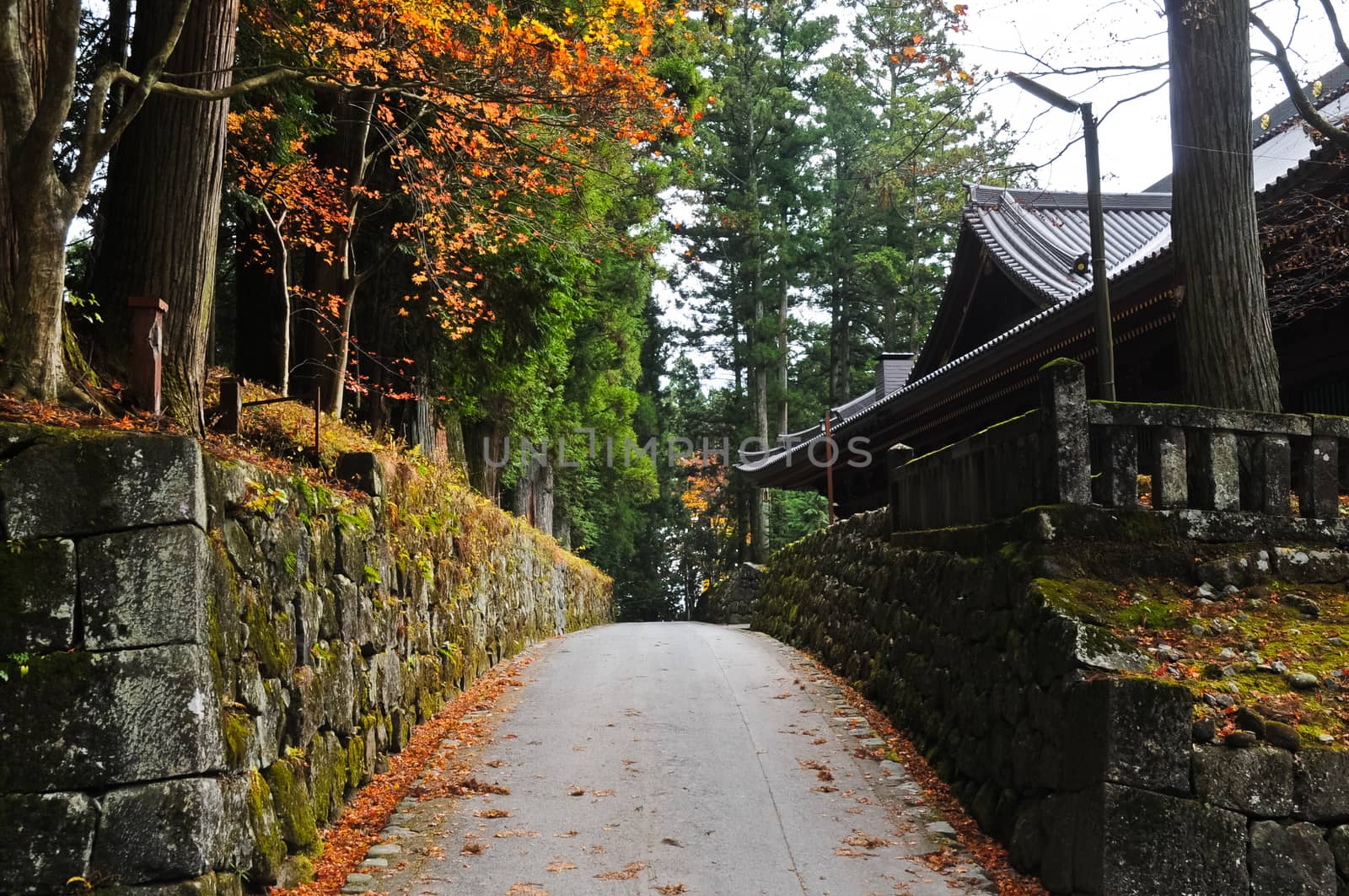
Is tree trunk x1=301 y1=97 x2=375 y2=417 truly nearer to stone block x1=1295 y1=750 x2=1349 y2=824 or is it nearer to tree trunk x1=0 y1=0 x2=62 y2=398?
tree trunk x1=0 y1=0 x2=62 y2=398

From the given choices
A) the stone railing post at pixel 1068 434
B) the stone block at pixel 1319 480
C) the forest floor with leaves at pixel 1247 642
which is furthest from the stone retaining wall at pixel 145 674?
the stone block at pixel 1319 480

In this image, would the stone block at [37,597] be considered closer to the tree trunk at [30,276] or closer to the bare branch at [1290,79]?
the tree trunk at [30,276]

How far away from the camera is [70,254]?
1318cm

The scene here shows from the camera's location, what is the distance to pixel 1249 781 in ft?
16.8

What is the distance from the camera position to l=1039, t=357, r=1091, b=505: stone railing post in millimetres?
6641

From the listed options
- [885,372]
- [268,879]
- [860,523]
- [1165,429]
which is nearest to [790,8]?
[885,372]

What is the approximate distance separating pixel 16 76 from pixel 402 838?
4.93 m

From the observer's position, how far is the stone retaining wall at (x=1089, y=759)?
16.6 ft

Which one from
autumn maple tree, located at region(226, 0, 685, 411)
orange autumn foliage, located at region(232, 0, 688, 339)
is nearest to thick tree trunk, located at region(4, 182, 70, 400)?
autumn maple tree, located at region(226, 0, 685, 411)

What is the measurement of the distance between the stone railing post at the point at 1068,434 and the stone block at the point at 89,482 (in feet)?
16.9

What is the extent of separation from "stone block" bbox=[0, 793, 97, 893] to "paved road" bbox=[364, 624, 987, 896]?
6.07 ft

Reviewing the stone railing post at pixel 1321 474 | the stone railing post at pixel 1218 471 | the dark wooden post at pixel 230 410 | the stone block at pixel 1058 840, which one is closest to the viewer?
the stone block at pixel 1058 840

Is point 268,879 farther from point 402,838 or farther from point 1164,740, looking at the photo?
point 1164,740

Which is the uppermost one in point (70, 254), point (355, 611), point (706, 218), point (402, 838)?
point (706, 218)
